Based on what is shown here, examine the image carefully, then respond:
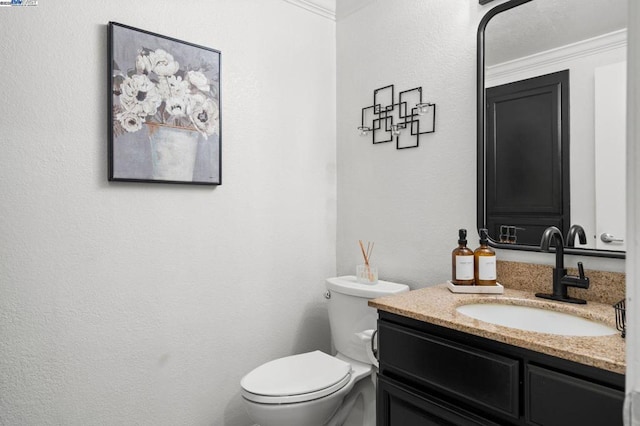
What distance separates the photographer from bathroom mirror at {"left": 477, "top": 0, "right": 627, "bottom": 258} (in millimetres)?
1248

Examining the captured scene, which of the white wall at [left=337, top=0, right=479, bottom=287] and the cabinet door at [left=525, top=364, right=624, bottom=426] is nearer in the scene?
the cabinet door at [left=525, top=364, right=624, bottom=426]

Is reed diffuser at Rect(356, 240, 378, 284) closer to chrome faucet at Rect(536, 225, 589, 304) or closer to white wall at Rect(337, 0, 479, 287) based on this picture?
white wall at Rect(337, 0, 479, 287)

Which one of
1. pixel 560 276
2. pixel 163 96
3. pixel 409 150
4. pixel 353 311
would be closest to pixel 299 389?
pixel 353 311

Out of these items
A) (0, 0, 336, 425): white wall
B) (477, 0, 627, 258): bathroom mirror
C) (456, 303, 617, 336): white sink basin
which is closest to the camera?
(456, 303, 617, 336): white sink basin

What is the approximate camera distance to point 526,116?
147 cm

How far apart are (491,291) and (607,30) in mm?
970

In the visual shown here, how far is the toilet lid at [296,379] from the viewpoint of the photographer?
1.46m

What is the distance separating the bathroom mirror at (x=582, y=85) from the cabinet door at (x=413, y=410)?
696mm

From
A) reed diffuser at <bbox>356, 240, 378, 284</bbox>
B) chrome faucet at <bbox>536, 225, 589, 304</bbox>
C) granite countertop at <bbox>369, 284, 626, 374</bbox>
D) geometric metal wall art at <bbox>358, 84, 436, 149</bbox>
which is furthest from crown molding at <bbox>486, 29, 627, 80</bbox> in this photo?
reed diffuser at <bbox>356, 240, 378, 284</bbox>

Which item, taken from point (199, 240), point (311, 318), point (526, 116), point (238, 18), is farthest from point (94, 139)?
point (526, 116)

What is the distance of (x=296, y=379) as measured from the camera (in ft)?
5.29

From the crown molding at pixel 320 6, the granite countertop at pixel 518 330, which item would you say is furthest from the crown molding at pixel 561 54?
the crown molding at pixel 320 6

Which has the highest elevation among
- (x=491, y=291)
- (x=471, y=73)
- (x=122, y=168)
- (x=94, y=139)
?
(x=471, y=73)

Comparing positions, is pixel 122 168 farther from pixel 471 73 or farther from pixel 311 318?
pixel 471 73
